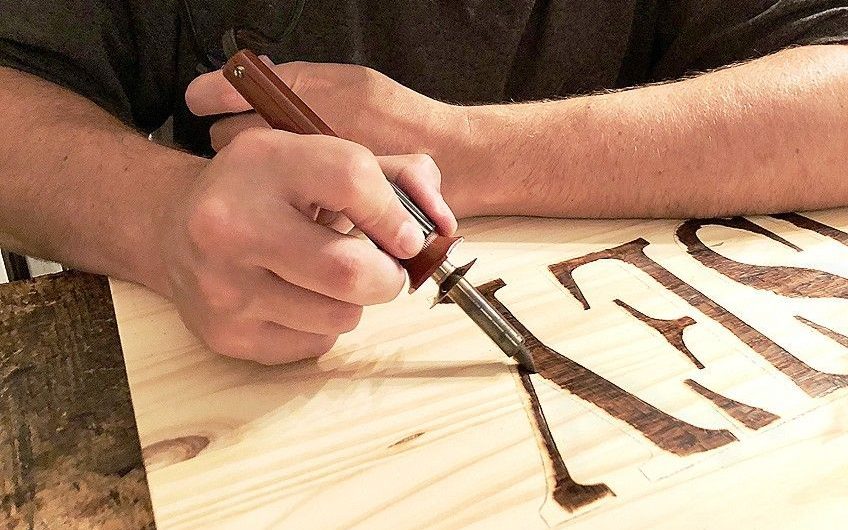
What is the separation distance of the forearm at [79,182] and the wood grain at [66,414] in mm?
45

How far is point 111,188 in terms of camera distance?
64 centimetres

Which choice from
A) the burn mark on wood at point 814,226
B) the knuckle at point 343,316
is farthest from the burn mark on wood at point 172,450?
the burn mark on wood at point 814,226

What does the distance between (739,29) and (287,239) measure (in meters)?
0.68

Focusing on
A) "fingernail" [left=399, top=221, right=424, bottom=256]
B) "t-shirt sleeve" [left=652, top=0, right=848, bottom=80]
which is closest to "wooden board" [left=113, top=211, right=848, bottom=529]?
"fingernail" [left=399, top=221, right=424, bottom=256]

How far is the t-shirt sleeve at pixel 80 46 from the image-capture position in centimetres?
75

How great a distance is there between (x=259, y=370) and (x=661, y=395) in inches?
11.7

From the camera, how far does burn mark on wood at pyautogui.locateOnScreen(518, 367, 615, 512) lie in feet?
1.44

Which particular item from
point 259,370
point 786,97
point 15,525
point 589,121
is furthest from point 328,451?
point 786,97

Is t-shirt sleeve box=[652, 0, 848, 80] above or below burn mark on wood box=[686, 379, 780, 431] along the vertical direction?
above

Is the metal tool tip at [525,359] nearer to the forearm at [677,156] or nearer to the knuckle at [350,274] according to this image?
the knuckle at [350,274]

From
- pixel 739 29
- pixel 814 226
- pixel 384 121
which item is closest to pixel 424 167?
pixel 384 121

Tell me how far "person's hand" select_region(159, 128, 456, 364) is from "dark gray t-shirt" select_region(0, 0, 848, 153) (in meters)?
0.38

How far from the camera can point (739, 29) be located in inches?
35.1

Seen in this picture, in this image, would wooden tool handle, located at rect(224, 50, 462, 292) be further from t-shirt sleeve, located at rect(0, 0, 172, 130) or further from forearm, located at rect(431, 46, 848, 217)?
t-shirt sleeve, located at rect(0, 0, 172, 130)
